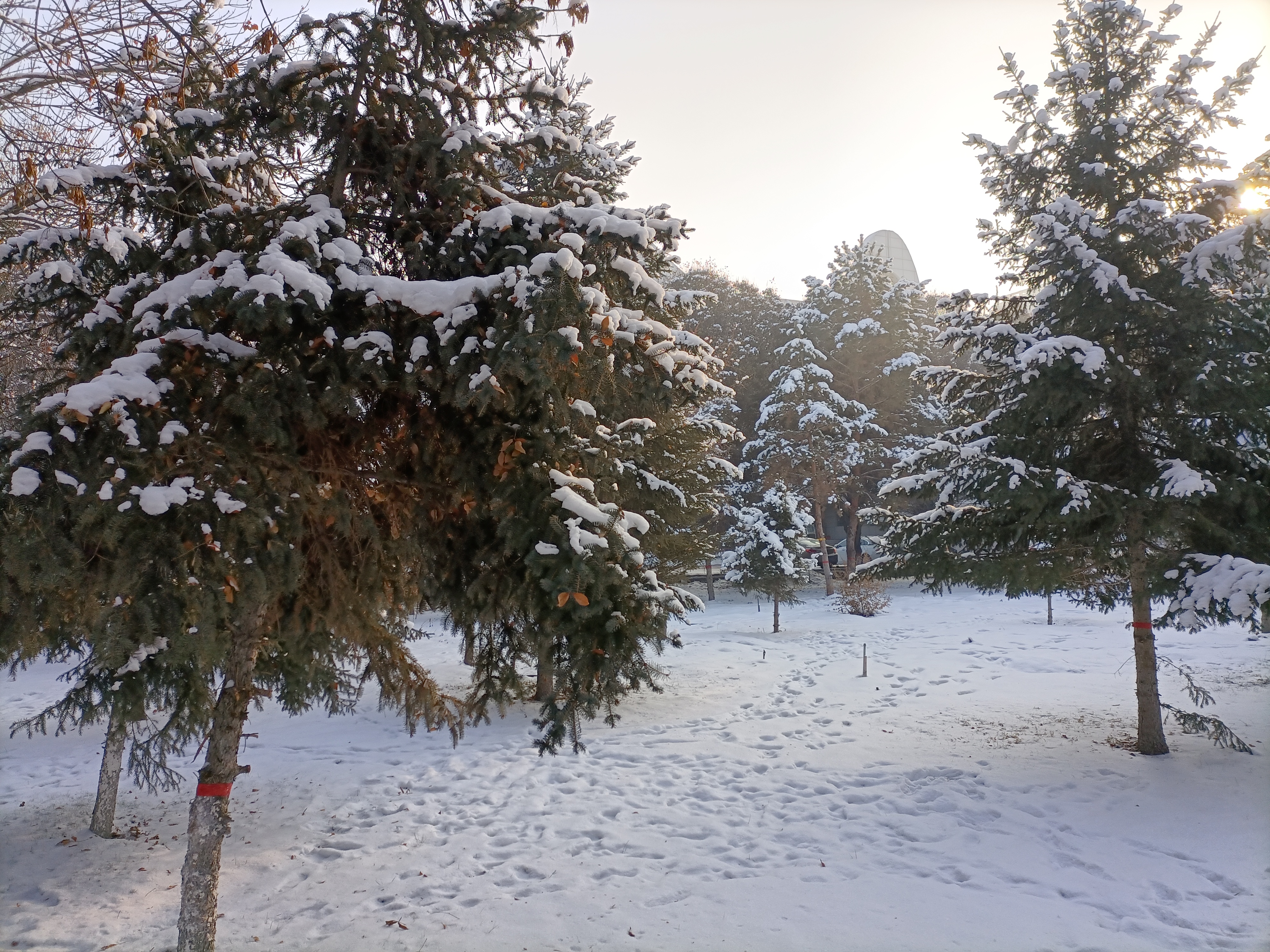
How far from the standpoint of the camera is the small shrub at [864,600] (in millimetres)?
22219

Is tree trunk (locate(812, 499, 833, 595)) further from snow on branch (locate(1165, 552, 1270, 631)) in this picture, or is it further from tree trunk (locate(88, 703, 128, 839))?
tree trunk (locate(88, 703, 128, 839))

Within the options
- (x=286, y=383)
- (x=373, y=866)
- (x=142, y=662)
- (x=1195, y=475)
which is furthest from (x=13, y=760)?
(x=1195, y=475)

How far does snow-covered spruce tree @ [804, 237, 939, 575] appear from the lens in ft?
90.3

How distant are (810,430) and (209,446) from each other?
2338 centimetres

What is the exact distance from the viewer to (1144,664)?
919 cm

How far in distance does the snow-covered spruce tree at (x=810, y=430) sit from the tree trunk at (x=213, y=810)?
21.2 meters

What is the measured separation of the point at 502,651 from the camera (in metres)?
5.18

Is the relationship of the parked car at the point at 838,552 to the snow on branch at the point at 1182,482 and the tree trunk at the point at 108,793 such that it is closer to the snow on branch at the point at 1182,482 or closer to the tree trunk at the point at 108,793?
the snow on branch at the point at 1182,482

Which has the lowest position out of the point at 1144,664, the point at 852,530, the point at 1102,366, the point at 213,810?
the point at 213,810

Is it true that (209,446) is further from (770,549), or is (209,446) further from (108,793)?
(770,549)

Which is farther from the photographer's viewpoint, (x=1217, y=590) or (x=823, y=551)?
(x=823, y=551)

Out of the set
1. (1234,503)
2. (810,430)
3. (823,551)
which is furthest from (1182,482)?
(823,551)

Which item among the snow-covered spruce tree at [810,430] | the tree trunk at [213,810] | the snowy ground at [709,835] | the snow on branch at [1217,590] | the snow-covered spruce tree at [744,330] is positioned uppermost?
the snow-covered spruce tree at [744,330]

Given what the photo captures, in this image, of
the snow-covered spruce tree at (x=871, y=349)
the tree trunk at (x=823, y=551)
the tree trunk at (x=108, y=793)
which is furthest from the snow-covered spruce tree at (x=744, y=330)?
the tree trunk at (x=108, y=793)
